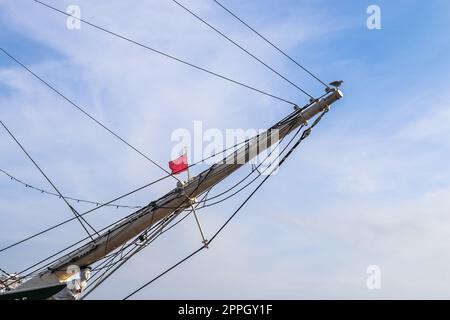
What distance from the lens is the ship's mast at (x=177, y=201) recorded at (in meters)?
19.2

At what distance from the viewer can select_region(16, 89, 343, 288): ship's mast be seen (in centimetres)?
1919

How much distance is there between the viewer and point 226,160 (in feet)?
63.3

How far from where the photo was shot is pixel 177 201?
63.2ft

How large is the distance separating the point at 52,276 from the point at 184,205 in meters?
4.98

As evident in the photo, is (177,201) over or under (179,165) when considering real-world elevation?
under
